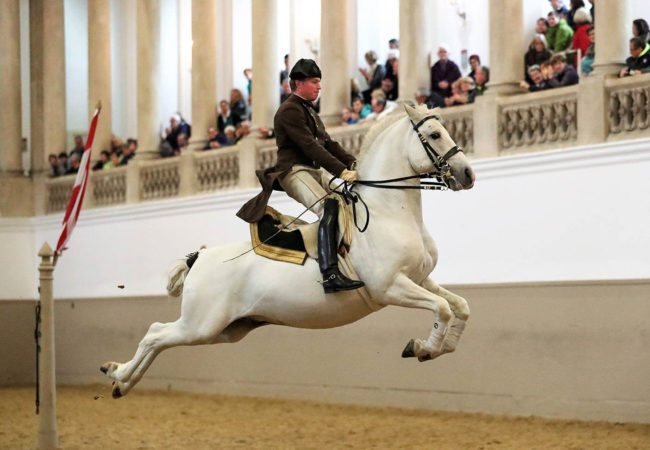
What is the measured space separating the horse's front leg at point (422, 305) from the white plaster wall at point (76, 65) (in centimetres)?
1643

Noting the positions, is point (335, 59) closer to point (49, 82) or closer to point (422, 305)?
point (49, 82)

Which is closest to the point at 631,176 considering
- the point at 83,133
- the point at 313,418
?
the point at 313,418

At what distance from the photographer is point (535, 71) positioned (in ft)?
47.1

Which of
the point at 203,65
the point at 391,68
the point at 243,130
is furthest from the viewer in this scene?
the point at 203,65

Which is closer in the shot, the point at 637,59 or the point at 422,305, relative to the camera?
the point at 422,305

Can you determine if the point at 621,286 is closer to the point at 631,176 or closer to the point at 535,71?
Answer: the point at 631,176

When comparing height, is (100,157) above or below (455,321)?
above

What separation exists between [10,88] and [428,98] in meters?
10.0

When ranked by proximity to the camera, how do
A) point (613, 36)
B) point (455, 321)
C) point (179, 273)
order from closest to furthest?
point (455, 321), point (179, 273), point (613, 36)

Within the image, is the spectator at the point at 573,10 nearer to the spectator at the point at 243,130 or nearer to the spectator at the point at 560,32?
the spectator at the point at 560,32

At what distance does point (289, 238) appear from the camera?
29.7 feet

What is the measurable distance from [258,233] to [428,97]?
7360 mm

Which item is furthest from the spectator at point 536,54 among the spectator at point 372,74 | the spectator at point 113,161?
the spectator at point 113,161

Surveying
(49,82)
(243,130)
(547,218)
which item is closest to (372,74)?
(243,130)
